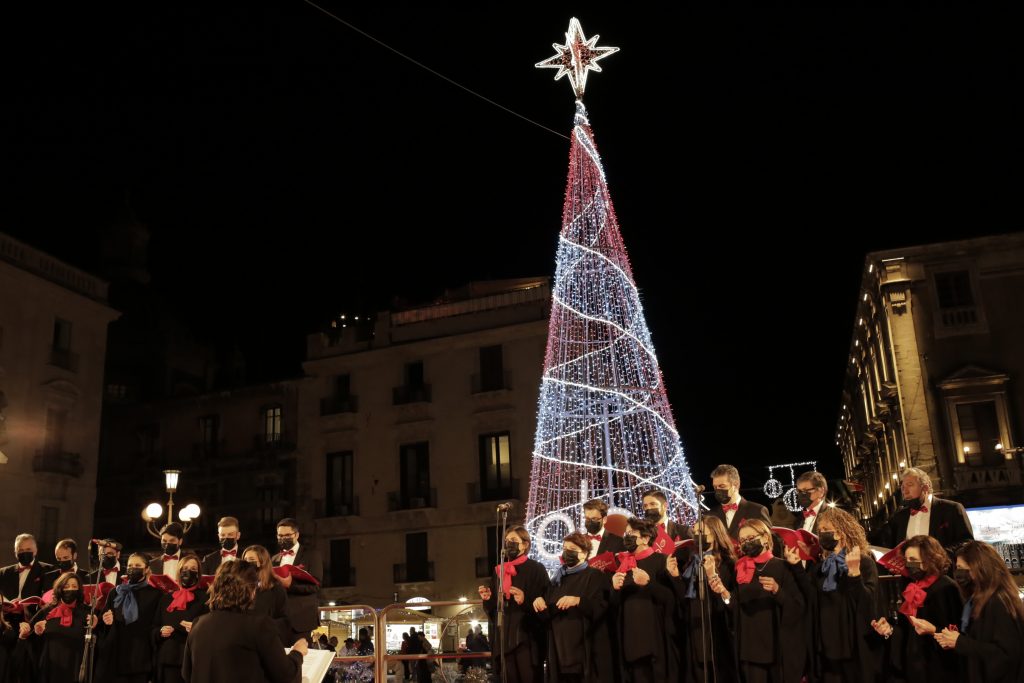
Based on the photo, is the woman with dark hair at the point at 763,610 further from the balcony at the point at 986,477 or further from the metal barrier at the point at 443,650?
the balcony at the point at 986,477

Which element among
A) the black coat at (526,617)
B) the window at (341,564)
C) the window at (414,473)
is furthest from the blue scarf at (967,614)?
the window at (341,564)

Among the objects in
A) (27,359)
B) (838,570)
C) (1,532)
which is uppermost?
(27,359)

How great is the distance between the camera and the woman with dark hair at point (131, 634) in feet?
31.2

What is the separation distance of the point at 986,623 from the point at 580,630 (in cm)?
340

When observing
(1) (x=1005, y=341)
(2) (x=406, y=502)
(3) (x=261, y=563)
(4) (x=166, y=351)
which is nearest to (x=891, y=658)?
(3) (x=261, y=563)

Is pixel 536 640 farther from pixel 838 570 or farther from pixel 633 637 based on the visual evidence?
pixel 838 570

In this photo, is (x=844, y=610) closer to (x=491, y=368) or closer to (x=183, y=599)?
(x=183, y=599)

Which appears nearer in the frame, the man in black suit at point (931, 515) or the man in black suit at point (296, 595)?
the man in black suit at point (931, 515)

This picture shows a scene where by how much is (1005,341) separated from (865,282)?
5087mm

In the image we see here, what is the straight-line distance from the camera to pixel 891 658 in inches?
285

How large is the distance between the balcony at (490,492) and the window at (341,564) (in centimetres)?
475

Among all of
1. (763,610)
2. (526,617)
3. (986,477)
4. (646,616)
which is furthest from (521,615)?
(986,477)

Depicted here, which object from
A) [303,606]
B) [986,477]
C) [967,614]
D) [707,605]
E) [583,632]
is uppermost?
[986,477]

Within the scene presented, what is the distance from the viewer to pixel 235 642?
5672 mm
